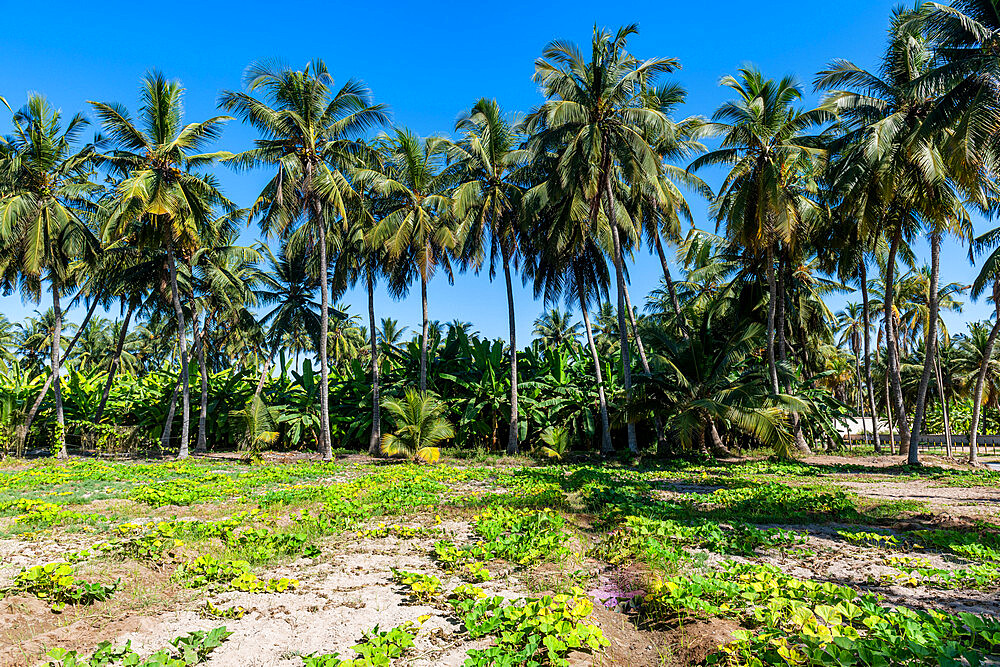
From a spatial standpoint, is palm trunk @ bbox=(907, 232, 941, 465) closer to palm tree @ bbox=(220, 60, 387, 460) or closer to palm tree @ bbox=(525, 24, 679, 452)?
palm tree @ bbox=(525, 24, 679, 452)

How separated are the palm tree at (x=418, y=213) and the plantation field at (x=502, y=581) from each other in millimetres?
11907

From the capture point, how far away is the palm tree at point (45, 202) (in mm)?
18828

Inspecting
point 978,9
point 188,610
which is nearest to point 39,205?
point 188,610

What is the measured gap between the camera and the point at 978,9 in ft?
39.8

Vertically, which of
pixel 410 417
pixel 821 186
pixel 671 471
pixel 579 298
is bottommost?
pixel 671 471

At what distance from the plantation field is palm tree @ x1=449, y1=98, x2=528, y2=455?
1275cm

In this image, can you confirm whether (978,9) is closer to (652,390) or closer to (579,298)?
(652,390)

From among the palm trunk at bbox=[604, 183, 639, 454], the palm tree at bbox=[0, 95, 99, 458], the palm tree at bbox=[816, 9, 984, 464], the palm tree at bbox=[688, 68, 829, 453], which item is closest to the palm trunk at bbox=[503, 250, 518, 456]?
the palm trunk at bbox=[604, 183, 639, 454]

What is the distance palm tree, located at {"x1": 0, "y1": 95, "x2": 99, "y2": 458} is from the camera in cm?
1883

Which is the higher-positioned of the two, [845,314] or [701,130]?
[701,130]

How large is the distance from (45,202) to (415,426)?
1537cm

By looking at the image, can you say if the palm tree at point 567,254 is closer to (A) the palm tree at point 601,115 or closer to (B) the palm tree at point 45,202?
(A) the palm tree at point 601,115

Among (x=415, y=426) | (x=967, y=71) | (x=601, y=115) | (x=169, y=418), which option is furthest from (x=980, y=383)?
(x=169, y=418)

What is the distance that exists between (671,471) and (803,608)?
12.0 metres
